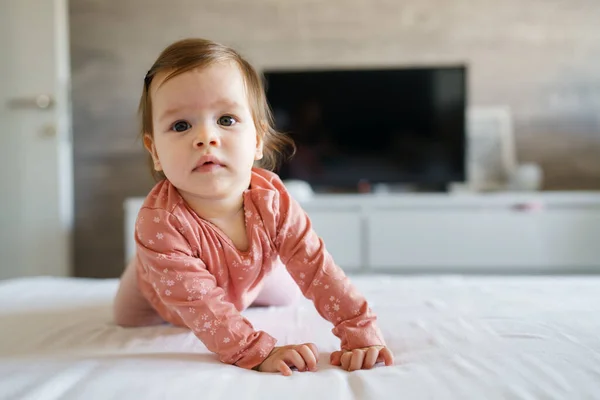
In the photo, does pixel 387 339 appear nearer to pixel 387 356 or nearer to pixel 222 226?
pixel 387 356

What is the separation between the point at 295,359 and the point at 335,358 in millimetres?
71

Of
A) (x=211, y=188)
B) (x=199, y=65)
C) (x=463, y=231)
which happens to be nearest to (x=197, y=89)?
(x=199, y=65)

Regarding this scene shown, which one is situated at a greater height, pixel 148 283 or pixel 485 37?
pixel 485 37

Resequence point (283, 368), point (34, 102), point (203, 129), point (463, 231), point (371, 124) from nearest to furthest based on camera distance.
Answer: point (283, 368) → point (203, 129) → point (463, 231) → point (34, 102) → point (371, 124)

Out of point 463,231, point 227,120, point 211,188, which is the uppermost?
point 227,120

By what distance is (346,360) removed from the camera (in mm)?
787

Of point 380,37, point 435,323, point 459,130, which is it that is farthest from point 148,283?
point 380,37

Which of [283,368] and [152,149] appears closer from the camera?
[283,368]

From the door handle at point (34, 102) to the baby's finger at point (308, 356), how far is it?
7.84ft

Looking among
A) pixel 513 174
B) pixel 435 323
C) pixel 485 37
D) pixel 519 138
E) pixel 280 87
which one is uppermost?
pixel 485 37

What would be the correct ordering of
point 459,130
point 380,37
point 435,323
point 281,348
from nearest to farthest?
point 281,348 < point 435,323 < point 459,130 < point 380,37

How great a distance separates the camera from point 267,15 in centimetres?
306

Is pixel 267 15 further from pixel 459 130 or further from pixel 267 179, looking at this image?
pixel 267 179

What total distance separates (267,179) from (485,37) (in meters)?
2.39
